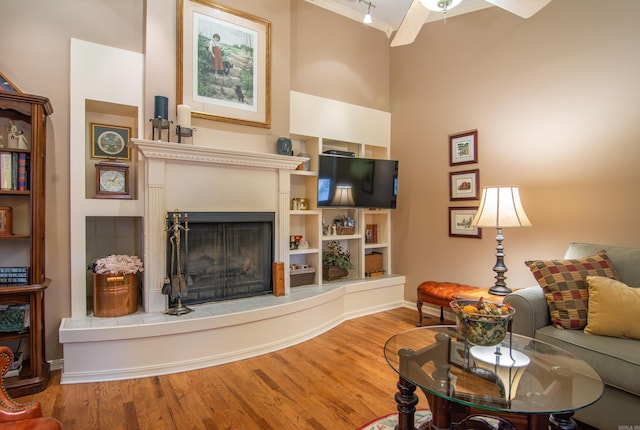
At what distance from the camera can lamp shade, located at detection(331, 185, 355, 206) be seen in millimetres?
4043

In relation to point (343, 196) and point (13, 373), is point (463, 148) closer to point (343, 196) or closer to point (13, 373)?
point (343, 196)

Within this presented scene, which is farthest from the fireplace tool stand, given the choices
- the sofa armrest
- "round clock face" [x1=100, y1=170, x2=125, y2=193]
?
the sofa armrest

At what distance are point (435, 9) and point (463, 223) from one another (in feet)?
7.77

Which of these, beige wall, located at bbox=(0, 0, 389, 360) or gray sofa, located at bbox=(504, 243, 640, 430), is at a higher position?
beige wall, located at bbox=(0, 0, 389, 360)

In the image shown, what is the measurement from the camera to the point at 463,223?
385cm

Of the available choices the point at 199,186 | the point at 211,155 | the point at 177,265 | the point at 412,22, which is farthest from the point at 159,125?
the point at 412,22

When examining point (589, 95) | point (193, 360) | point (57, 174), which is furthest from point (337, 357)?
point (589, 95)

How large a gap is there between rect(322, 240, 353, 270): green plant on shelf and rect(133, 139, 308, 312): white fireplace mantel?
2.56 feet

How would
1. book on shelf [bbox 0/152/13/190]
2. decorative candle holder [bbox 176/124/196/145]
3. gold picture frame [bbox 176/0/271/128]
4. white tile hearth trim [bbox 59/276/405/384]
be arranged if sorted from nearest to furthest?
book on shelf [bbox 0/152/13/190] → white tile hearth trim [bbox 59/276/405/384] → decorative candle holder [bbox 176/124/196/145] → gold picture frame [bbox 176/0/271/128]

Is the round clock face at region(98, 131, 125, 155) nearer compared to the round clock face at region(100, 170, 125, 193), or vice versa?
the round clock face at region(100, 170, 125, 193)

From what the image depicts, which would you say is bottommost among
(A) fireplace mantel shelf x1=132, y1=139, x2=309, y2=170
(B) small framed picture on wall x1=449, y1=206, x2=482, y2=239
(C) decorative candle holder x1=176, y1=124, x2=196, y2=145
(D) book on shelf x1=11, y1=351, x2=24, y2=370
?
(D) book on shelf x1=11, y1=351, x2=24, y2=370

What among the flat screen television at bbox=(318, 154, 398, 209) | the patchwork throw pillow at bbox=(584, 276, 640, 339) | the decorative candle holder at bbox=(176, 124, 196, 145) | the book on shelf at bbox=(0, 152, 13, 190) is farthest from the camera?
the flat screen television at bbox=(318, 154, 398, 209)

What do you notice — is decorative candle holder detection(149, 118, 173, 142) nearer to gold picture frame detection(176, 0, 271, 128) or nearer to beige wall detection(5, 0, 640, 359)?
beige wall detection(5, 0, 640, 359)

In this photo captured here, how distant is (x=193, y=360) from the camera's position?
2740 mm
